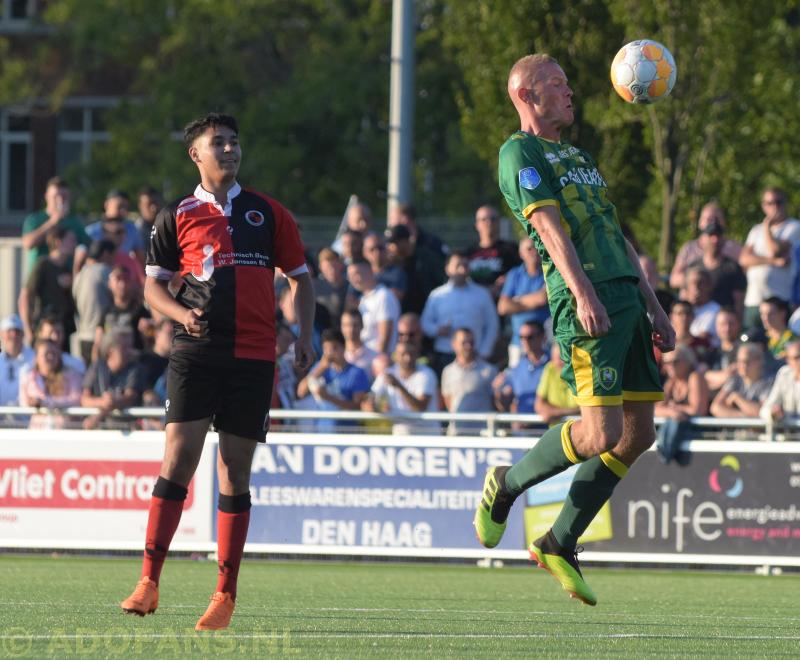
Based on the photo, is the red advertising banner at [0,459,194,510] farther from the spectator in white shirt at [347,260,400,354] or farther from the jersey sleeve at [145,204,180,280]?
the jersey sleeve at [145,204,180,280]

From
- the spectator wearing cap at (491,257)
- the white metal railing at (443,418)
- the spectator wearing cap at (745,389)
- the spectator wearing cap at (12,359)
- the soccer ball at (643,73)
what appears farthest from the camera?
the spectator wearing cap at (491,257)

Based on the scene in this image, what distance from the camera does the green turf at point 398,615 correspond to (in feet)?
22.7

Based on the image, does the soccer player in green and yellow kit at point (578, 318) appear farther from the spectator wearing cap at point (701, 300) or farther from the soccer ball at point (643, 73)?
the spectator wearing cap at point (701, 300)

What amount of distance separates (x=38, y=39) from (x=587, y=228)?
33.2 meters

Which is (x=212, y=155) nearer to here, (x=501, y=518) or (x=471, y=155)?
(x=501, y=518)

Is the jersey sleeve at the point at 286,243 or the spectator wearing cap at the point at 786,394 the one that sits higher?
the jersey sleeve at the point at 286,243

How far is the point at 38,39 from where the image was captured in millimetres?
39062

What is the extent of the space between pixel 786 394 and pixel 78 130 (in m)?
31.5

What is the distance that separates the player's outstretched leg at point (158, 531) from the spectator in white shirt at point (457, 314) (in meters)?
7.32

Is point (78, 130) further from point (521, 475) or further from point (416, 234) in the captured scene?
point (521, 475)

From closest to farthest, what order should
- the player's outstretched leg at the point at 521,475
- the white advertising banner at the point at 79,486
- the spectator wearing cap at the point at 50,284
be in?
the player's outstretched leg at the point at 521,475, the white advertising banner at the point at 79,486, the spectator wearing cap at the point at 50,284

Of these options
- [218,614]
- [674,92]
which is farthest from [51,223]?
[218,614]

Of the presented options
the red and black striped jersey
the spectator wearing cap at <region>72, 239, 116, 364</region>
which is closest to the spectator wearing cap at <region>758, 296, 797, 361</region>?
the spectator wearing cap at <region>72, 239, 116, 364</region>

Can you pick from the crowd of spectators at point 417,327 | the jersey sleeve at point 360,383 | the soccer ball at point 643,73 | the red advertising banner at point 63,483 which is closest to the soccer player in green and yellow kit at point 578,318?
the soccer ball at point 643,73
